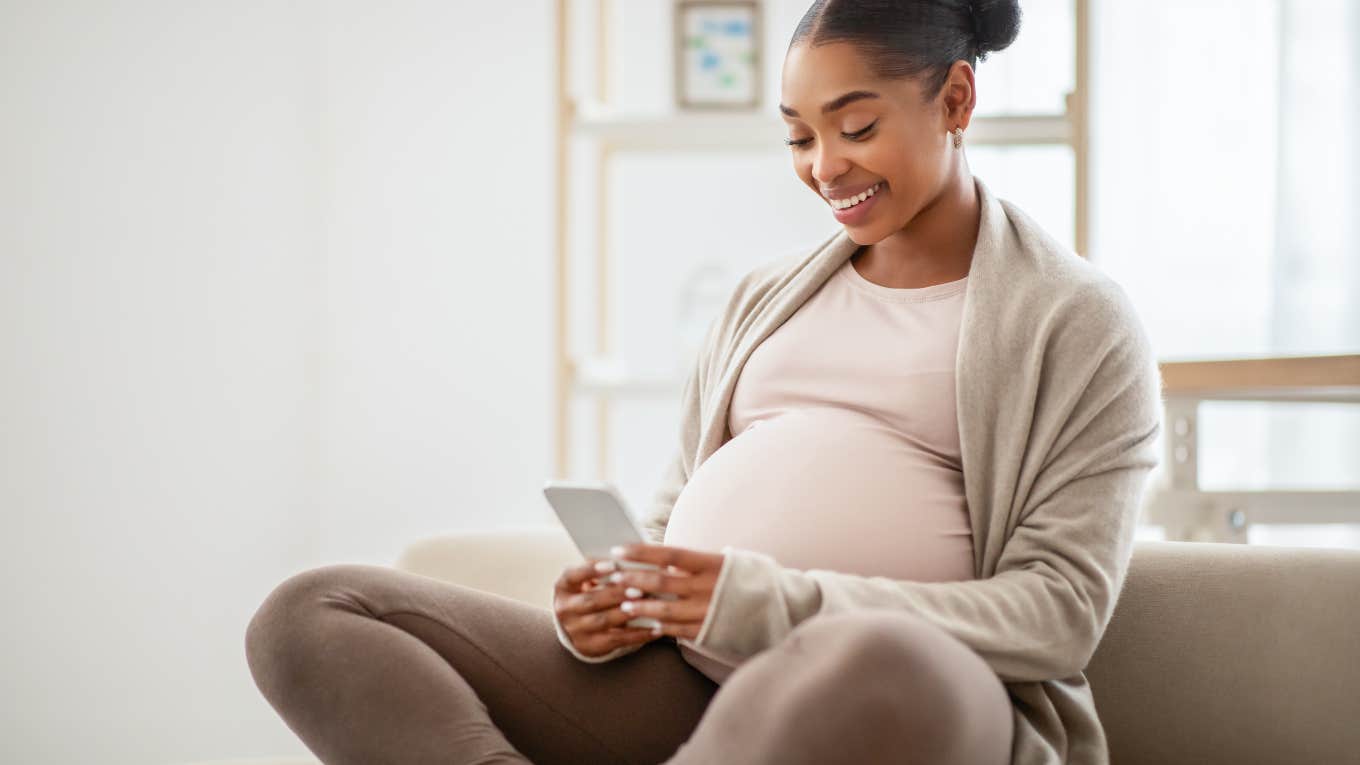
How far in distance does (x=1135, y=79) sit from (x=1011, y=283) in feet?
5.67

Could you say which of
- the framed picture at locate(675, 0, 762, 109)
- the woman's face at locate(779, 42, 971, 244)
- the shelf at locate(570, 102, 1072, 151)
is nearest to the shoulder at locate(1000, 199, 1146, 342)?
the woman's face at locate(779, 42, 971, 244)

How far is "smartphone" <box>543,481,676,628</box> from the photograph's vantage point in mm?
1065

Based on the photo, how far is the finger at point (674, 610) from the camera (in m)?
1.04

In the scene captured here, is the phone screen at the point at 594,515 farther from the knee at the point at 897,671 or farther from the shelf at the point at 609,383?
the shelf at the point at 609,383

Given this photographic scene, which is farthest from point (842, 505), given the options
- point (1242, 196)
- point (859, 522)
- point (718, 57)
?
point (1242, 196)

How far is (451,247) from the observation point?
2945 millimetres

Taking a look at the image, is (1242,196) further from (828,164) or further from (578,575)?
(578,575)

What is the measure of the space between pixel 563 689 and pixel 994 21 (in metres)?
0.77

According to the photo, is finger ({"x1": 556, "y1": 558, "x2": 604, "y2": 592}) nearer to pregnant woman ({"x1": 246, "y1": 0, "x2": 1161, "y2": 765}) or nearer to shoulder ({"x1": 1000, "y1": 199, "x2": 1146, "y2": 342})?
pregnant woman ({"x1": 246, "y1": 0, "x2": 1161, "y2": 765})

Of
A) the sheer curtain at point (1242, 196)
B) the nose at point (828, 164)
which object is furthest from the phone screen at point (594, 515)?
the sheer curtain at point (1242, 196)

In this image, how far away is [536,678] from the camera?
3.90 ft

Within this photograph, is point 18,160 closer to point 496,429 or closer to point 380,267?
point 380,267

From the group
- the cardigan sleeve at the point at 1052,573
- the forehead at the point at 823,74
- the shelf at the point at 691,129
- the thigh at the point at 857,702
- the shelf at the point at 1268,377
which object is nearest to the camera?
the thigh at the point at 857,702

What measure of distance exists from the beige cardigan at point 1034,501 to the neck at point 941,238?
0.05m
